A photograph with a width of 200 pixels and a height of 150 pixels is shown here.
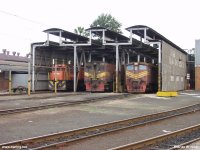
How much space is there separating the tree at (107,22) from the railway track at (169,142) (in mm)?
71570

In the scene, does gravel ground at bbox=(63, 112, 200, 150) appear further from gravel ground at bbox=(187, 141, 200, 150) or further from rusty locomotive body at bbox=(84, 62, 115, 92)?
rusty locomotive body at bbox=(84, 62, 115, 92)

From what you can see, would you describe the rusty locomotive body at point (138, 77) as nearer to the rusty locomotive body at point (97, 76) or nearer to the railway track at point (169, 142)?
the rusty locomotive body at point (97, 76)

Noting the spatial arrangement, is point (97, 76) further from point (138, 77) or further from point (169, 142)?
point (169, 142)

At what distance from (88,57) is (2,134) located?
1254 inches

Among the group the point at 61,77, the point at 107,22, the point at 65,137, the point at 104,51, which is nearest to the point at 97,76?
the point at 61,77

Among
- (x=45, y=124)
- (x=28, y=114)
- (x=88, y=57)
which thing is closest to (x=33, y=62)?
(x=88, y=57)

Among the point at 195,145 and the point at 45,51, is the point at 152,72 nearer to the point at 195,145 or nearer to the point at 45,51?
the point at 45,51

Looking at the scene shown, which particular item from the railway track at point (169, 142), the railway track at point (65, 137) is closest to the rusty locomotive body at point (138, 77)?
the railway track at point (65, 137)

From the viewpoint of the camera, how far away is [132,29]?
32.0 meters

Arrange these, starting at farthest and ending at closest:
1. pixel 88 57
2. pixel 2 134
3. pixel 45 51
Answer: pixel 88 57 → pixel 45 51 → pixel 2 134

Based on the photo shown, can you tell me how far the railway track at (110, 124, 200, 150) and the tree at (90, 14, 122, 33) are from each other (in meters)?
71.6

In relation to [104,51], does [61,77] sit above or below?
below

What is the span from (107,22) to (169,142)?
74550 mm

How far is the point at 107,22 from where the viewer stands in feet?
269
